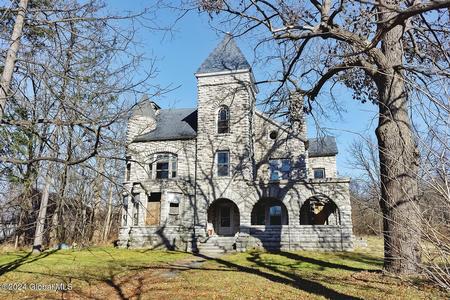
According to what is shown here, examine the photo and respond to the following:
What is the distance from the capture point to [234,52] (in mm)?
24000

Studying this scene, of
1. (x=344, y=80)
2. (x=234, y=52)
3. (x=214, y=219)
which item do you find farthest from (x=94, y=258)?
(x=234, y=52)

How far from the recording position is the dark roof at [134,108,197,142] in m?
22.1

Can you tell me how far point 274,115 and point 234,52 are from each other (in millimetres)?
11341

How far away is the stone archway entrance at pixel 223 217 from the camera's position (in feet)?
71.3

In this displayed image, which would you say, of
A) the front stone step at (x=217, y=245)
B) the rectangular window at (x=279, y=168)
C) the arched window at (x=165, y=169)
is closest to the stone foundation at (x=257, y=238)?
the front stone step at (x=217, y=245)

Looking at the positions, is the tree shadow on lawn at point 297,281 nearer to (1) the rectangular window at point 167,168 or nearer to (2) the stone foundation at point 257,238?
(2) the stone foundation at point 257,238

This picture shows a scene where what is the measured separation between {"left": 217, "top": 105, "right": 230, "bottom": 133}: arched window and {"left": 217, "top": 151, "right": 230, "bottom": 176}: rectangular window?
1.60 metres

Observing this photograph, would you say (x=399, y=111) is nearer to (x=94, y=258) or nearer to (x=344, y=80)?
(x=344, y=80)

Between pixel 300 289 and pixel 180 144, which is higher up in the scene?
pixel 180 144

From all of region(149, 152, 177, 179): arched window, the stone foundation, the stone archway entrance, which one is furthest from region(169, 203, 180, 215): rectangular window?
the stone archway entrance

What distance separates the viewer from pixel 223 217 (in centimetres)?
2208

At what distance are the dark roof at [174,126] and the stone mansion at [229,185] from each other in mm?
85

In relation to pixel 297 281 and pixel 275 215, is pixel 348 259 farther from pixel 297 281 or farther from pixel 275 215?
pixel 275 215

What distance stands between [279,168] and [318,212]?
4.15 metres
